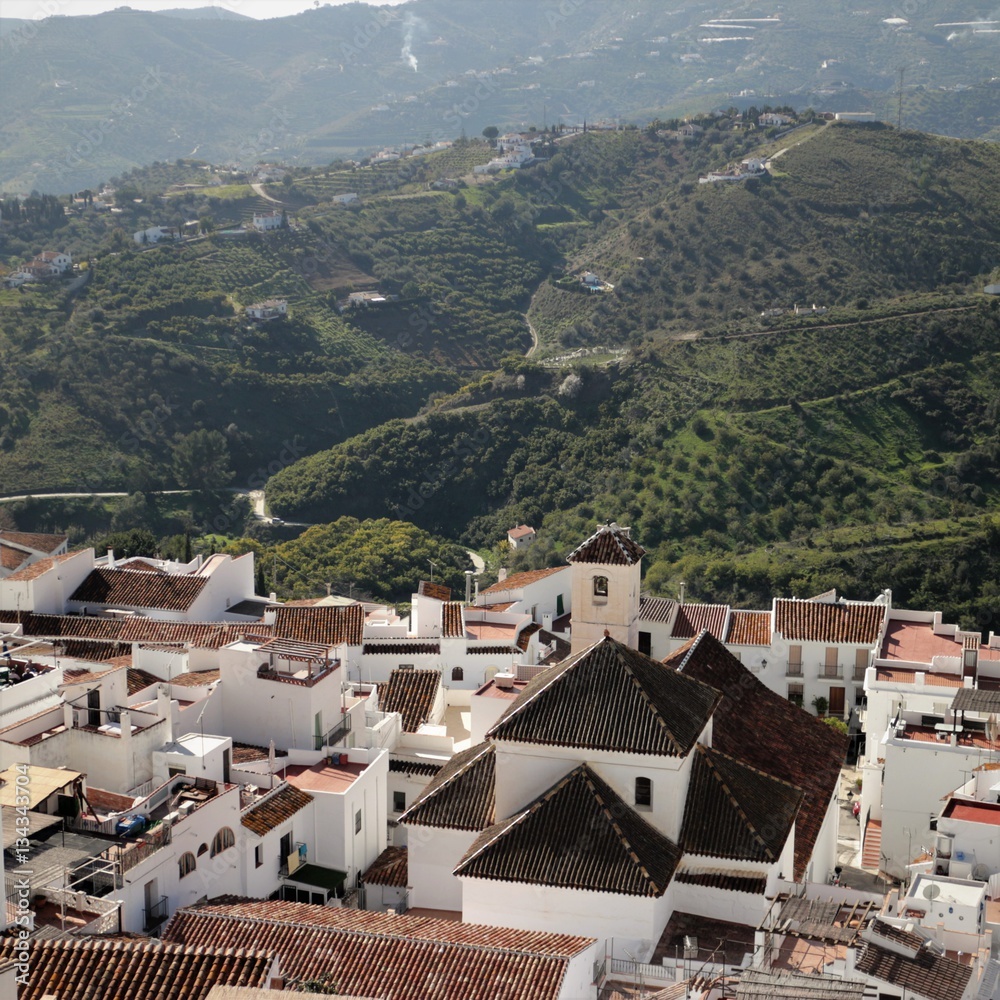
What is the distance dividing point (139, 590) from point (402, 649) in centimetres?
850

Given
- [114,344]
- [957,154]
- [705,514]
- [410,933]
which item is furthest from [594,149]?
[410,933]

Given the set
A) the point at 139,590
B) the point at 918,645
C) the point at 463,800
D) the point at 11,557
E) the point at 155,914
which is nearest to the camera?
the point at 155,914

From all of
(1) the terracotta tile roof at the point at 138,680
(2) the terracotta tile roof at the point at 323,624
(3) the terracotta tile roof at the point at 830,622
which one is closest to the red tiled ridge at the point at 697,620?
(3) the terracotta tile roof at the point at 830,622

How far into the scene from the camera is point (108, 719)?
2661 cm

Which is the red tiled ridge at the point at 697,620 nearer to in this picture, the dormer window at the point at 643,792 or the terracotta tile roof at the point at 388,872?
the terracotta tile roof at the point at 388,872

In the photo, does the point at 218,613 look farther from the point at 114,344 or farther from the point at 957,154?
the point at 957,154

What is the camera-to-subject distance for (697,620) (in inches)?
1638

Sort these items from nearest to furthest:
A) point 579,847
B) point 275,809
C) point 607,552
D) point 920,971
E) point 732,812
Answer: point 920,971, point 579,847, point 732,812, point 275,809, point 607,552

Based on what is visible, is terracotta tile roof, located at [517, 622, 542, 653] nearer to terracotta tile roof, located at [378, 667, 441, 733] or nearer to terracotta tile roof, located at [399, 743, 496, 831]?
terracotta tile roof, located at [378, 667, 441, 733]

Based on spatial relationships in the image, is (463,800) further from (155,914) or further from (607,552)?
(607,552)

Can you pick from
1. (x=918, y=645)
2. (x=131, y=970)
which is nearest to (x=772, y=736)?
(x=918, y=645)

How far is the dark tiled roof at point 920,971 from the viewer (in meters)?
19.7

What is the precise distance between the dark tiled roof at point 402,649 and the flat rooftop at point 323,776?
8.70 m

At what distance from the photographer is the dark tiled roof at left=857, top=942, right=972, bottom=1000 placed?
19672 mm
